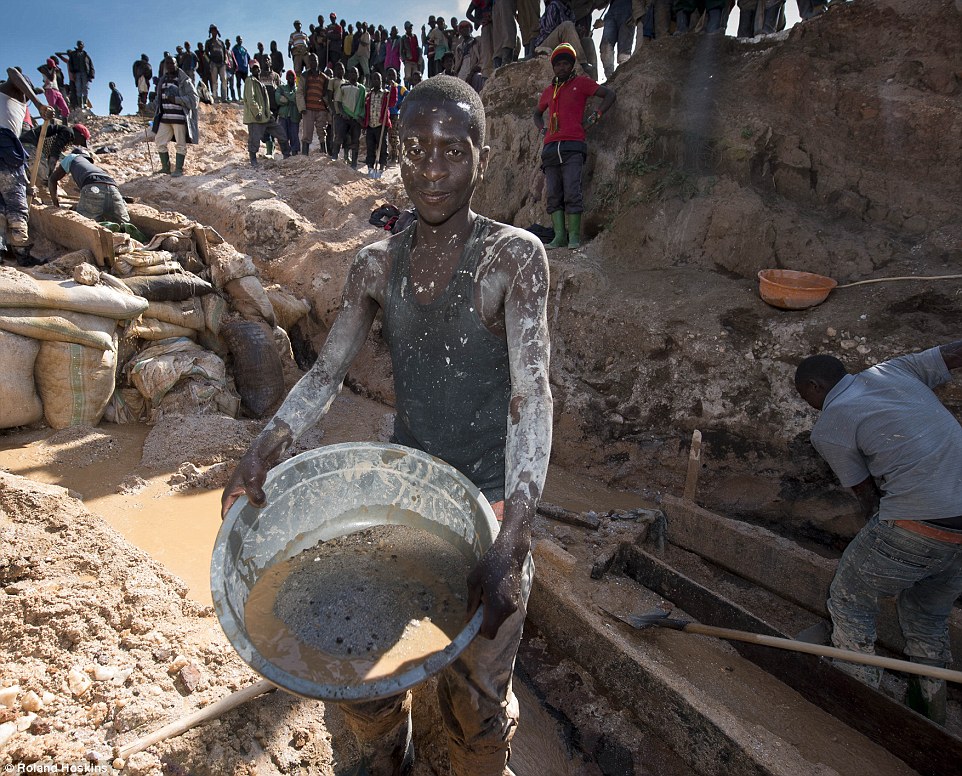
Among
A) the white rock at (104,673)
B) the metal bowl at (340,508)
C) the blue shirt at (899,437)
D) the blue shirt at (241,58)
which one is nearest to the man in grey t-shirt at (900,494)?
the blue shirt at (899,437)

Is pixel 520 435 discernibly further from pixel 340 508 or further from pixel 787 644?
pixel 787 644

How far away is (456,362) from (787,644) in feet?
6.16

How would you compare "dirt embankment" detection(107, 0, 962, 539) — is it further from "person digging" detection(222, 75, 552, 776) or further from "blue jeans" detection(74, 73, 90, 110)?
"blue jeans" detection(74, 73, 90, 110)

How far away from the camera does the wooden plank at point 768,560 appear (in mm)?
2941

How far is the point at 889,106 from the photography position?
495 cm

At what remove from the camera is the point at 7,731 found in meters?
1.72

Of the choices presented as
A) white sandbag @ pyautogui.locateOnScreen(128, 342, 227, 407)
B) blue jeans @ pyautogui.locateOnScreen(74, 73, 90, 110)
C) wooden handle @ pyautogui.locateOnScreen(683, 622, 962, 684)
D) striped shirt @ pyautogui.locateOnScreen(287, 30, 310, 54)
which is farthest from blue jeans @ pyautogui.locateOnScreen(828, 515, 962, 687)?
blue jeans @ pyautogui.locateOnScreen(74, 73, 90, 110)

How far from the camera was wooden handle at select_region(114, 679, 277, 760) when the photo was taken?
172 centimetres

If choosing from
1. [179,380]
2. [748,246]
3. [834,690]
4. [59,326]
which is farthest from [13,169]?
[834,690]

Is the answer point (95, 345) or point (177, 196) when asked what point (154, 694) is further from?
point (177, 196)

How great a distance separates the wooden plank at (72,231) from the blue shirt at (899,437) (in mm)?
6390

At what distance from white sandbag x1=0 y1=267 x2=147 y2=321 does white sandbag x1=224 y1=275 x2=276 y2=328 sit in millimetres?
1104

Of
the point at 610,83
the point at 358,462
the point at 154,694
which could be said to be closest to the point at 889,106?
the point at 610,83

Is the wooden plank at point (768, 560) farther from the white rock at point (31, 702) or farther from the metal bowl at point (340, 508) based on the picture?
the white rock at point (31, 702)
